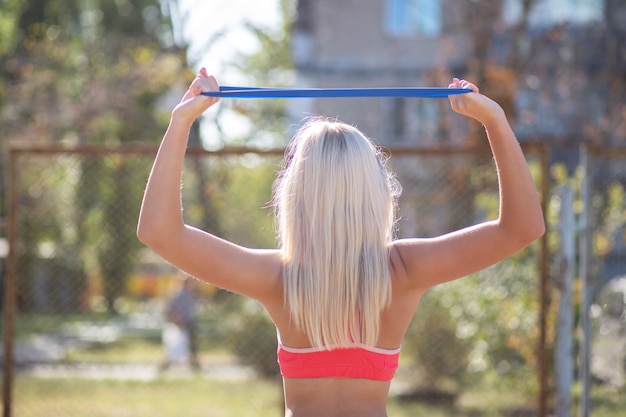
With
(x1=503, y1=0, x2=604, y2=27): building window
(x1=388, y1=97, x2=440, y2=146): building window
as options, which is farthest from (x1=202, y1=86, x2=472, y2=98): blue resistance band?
(x1=503, y1=0, x2=604, y2=27): building window

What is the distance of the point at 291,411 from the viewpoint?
7.71 feet

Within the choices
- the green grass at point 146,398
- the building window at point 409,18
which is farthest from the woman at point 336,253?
the building window at point 409,18

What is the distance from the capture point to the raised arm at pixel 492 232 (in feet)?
7.71

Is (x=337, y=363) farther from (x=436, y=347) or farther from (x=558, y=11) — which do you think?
(x=558, y=11)

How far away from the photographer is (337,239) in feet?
7.48

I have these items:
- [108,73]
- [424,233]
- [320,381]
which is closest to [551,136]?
[424,233]

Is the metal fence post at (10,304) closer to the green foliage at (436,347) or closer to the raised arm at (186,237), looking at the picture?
the green foliage at (436,347)

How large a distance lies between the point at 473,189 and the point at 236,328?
331cm

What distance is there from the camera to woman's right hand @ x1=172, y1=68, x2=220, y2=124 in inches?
92.1

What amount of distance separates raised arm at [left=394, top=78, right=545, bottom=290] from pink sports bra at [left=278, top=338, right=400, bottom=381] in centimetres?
23

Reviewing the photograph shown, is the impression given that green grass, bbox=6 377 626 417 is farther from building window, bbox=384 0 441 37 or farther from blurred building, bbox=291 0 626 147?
building window, bbox=384 0 441 37

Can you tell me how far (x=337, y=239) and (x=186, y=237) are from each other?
15.2 inches

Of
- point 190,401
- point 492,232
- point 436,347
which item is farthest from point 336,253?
point 190,401

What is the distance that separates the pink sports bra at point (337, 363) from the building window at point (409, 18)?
17.8m
